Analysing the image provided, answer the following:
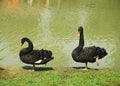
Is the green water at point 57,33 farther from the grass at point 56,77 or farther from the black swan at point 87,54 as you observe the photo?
the grass at point 56,77

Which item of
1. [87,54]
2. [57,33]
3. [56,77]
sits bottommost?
[57,33]

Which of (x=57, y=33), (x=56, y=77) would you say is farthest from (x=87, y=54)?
(x=57, y=33)

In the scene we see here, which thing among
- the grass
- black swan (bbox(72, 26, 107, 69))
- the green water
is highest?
black swan (bbox(72, 26, 107, 69))

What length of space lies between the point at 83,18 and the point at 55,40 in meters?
10.3

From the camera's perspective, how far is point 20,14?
30.9 m

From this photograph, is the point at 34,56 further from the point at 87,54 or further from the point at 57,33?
the point at 57,33

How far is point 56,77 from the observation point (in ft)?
37.0

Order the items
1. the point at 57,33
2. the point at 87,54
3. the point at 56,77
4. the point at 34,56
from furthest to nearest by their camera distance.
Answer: the point at 57,33 < the point at 87,54 < the point at 34,56 < the point at 56,77

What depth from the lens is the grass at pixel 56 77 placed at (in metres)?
10.7

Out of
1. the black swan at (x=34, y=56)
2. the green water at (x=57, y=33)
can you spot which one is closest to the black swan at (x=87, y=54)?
the black swan at (x=34, y=56)

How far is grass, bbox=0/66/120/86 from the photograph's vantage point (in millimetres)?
10742

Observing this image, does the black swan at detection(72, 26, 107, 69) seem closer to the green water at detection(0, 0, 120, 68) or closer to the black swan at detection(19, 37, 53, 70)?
the black swan at detection(19, 37, 53, 70)

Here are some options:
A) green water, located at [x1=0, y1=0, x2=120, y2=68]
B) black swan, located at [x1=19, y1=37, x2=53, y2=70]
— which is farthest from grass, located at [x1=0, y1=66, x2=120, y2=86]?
green water, located at [x1=0, y1=0, x2=120, y2=68]

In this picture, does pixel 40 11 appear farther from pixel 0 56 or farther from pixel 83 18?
pixel 0 56
